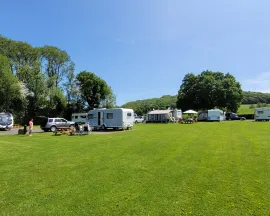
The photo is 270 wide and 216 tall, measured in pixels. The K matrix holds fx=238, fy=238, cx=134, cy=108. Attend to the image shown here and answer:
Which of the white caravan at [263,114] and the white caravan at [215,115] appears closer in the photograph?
the white caravan at [263,114]

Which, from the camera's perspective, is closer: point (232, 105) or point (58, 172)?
point (58, 172)

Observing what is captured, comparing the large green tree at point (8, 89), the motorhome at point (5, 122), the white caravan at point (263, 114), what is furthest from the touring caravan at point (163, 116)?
the motorhome at point (5, 122)

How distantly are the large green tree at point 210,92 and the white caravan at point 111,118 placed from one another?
34114mm

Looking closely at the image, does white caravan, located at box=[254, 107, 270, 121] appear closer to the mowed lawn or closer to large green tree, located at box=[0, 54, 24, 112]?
the mowed lawn

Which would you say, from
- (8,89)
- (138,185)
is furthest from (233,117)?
(138,185)

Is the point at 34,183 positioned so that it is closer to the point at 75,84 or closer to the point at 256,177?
the point at 256,177

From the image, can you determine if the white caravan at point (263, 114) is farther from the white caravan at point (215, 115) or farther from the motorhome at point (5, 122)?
the motorhome at point (5, 122)

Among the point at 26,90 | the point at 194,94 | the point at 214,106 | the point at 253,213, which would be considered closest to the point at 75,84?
the point at 26,90

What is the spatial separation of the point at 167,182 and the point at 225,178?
4.84 feet

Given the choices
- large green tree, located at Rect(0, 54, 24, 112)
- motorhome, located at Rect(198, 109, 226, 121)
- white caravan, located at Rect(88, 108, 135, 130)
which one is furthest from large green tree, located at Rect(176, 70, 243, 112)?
large green tree, located at Rect(0, 54, 24, 112)

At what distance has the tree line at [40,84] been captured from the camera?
1369 inches

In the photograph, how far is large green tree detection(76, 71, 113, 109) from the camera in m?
47.1

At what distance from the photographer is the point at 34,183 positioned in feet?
19.0

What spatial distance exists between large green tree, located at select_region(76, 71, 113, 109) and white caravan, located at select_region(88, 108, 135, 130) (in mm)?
21093
